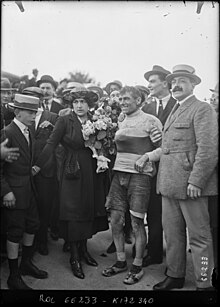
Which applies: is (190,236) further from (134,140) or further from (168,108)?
(168,108)

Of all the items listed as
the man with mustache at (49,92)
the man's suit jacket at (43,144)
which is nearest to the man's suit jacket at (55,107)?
the man with mustache at (49,92)

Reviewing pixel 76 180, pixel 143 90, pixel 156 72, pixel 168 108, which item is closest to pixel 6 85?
pixel 76 180

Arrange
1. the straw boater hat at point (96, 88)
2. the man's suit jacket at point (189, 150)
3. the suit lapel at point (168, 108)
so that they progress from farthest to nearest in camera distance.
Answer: the straw boater hat at point (96, 88) < the suit lapel at point (168, 108) < the man's suit jacket at point (189, 150)

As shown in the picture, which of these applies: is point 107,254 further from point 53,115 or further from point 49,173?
point 53,115

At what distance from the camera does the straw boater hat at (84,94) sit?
341cm

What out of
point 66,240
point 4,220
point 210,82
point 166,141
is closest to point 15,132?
point 4,220

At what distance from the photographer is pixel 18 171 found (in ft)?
10.4

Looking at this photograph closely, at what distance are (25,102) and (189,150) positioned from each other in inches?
57.8

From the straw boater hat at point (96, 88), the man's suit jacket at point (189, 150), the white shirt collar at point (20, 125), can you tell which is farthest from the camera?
the straw boater hat at point (96, 88)

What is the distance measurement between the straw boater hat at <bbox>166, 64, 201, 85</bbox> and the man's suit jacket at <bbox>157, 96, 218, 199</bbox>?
0.17m

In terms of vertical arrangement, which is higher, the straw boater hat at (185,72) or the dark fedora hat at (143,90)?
the straw boater hat at (185,72)

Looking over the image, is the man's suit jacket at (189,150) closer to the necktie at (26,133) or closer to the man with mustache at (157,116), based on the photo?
the man with mustache at (157,116)

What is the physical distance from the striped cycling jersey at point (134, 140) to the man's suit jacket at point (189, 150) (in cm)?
13

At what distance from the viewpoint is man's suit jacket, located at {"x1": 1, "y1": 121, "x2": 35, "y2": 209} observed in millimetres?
3146
